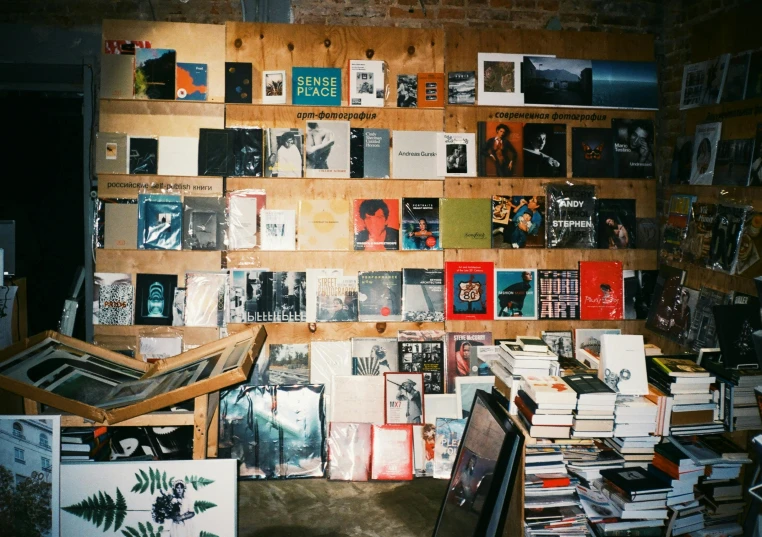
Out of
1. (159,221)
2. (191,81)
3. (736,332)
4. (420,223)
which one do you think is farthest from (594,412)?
(191,81)

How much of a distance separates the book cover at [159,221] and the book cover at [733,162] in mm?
3562

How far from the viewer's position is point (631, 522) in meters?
3.27

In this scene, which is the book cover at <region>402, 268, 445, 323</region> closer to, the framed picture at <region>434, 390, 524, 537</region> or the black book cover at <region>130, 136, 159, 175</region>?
the framed picture at <region>434, 390, 524, 537</region>

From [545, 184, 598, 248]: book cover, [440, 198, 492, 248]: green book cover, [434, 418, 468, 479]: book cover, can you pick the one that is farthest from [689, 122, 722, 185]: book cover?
[434, 418, 468, 479]: book cover

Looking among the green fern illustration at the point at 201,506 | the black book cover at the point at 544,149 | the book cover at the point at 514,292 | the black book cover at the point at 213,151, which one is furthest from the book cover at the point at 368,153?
the green fern illustration at the point at 201,506

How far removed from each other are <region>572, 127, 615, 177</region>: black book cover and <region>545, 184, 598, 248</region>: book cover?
0.12 m

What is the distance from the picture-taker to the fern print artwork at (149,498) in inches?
114

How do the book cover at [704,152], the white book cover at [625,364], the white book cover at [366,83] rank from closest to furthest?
the white book cover at [625,364]
the book cover at [704,152]
the white book cover at [366,83]

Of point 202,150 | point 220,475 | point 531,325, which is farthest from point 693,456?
point 202,150

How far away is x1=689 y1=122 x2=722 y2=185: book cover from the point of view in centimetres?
391

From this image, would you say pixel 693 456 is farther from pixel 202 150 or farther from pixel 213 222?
pixel 202 150

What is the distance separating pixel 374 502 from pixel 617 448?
5.19 ft

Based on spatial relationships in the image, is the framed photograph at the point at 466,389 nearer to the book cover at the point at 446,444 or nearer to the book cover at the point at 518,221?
the book cover at the point at 446,444

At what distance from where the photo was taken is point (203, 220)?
4.36 m
